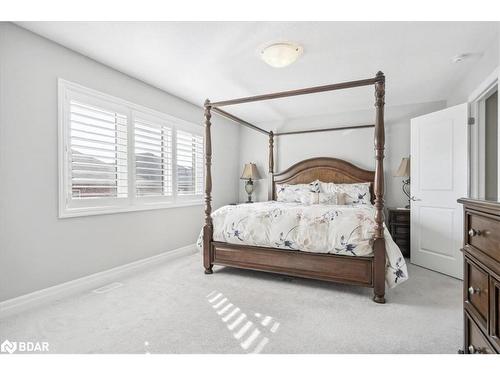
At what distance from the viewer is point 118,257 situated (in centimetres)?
319

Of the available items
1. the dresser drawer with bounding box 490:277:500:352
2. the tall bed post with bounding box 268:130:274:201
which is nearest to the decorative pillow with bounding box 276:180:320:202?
the tall bed post with bounding box 268:130:274:201

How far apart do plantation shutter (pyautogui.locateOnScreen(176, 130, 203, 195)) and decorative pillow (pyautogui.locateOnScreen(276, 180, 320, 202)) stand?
141 centimetres

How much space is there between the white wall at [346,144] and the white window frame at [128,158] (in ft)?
5.42

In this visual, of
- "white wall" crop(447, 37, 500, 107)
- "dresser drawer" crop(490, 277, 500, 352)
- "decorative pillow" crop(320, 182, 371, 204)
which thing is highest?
"white wall" crop(447, 37, 500, 107)

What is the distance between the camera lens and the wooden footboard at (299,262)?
262 cm

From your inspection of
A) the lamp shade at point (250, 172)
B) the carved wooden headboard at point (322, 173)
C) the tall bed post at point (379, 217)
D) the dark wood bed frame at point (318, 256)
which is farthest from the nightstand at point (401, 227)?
the lamp shade at point (250, 172)

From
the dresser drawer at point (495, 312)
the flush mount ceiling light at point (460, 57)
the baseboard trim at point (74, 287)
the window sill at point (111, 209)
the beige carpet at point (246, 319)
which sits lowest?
the beige carpet at point (246, 319)

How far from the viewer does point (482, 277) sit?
3.81ft

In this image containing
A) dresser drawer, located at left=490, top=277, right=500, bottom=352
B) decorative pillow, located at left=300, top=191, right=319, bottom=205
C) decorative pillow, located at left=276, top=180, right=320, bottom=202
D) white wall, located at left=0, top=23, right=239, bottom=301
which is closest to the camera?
dresser drawer, located at left=490, top=277, right=500, bottom=352

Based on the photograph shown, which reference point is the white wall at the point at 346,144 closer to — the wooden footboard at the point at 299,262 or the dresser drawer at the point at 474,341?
the wooden footboard at the point at 299,262

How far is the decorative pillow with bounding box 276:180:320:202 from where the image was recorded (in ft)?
15.3

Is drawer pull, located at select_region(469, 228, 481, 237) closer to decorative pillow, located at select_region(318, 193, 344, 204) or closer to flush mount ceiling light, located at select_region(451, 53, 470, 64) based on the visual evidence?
flush mount ceiling light, located at select_region(451, 53, 470, 64)

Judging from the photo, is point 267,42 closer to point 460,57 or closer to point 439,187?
point 460,57
